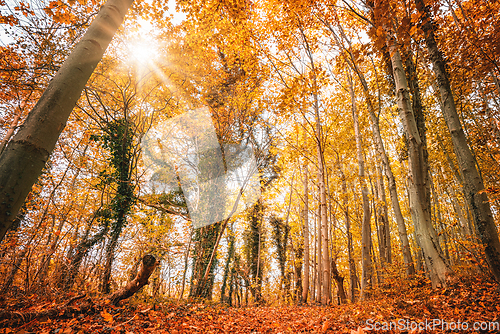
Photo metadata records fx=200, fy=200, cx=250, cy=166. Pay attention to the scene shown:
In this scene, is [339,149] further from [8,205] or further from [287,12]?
[8,205]

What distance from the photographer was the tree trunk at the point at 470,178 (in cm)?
345

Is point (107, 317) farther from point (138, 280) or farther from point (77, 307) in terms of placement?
point (138, 280)

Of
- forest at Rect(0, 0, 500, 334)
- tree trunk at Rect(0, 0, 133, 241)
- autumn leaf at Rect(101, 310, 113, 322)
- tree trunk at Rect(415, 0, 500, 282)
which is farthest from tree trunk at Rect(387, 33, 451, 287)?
autumn leaf at Rect(101, 310, 113, 322)

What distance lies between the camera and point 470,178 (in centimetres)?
373

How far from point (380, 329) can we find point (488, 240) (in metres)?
3.01

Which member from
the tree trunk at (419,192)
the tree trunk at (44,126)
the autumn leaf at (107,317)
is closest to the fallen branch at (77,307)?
the autumn leaf at (107,317)

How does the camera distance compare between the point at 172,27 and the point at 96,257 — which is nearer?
the point at 96,257

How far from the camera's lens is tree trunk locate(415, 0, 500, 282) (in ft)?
11.3

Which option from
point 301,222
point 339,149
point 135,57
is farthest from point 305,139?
point 135,57

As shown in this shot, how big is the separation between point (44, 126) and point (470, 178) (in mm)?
6065

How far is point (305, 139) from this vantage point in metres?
10.2

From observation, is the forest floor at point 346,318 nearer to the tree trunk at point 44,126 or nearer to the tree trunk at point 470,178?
the tree trunk at point 470,178

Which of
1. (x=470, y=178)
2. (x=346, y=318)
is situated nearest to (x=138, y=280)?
(x=346, y=318)

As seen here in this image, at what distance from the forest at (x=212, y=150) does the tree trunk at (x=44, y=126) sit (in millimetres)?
13
